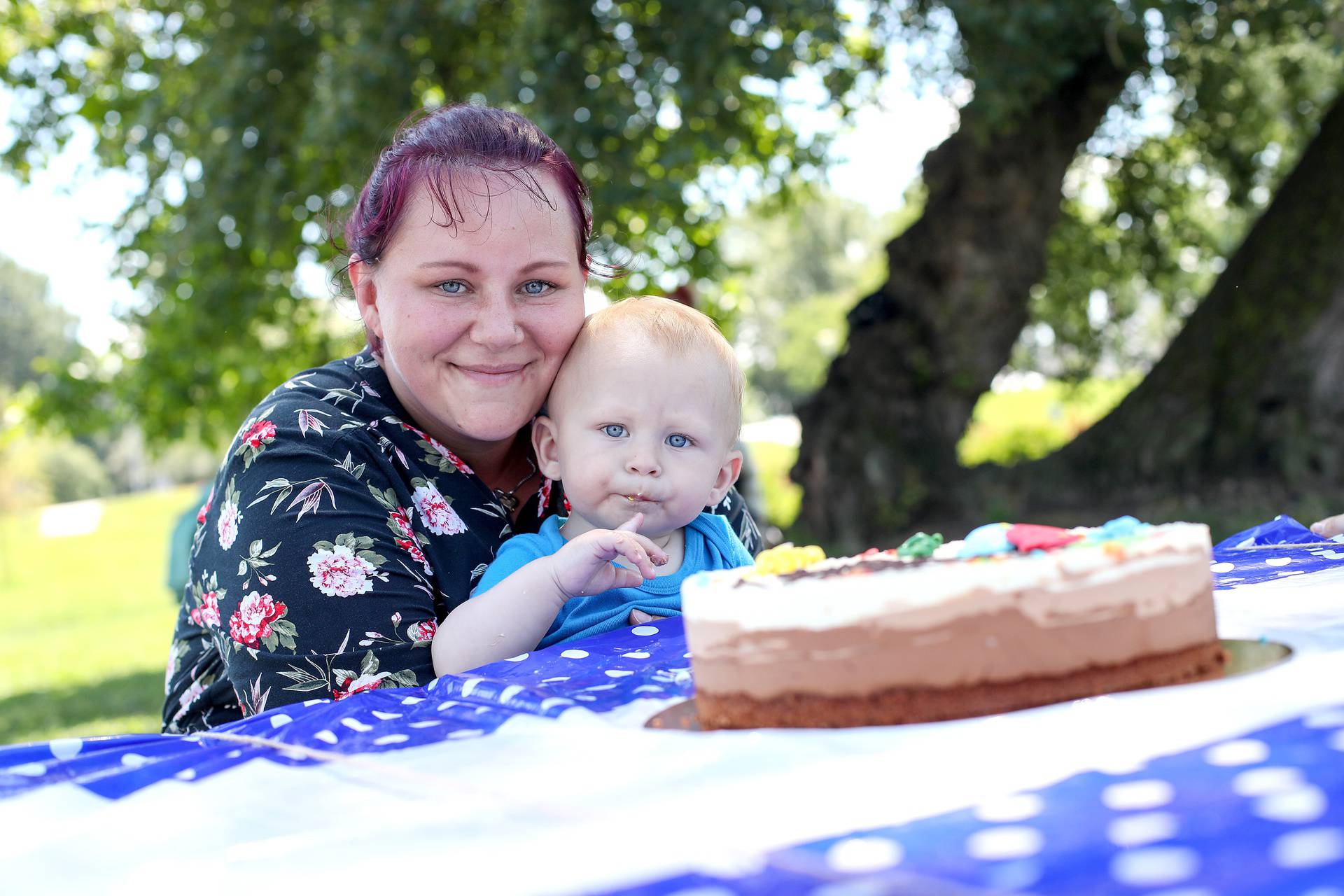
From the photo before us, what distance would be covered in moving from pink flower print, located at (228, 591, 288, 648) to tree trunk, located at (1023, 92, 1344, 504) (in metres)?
6.06

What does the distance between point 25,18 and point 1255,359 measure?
27.9 feet

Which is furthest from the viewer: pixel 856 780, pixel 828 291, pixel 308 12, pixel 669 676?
pixel 828 291

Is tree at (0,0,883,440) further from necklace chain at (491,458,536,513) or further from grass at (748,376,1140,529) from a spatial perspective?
necklace chain at (491,458,536,513)

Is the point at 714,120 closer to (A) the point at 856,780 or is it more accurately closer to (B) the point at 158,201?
(B) the point at 158,201

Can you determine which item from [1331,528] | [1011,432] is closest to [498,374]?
[1331,528]

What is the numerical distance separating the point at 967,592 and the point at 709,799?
279 millimetres

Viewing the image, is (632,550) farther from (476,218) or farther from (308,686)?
(476,218)

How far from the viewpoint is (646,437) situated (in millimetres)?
1920

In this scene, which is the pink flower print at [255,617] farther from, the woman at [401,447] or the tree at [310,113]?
the tree at [310,113]

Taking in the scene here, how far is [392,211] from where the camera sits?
83.2 inches

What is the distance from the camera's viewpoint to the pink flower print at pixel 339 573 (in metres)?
1.79

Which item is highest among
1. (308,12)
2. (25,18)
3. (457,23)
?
(25,18)

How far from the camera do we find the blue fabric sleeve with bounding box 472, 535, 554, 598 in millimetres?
1979

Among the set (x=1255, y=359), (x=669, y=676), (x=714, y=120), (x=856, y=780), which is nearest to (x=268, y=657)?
(x=669, y=676)
